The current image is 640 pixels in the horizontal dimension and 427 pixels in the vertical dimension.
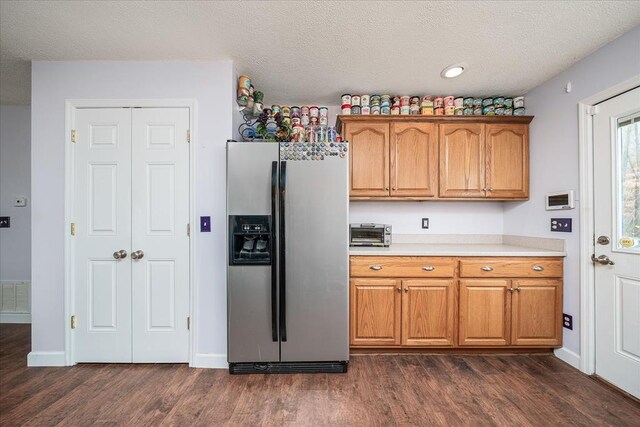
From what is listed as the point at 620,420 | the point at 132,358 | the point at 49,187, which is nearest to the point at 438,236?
the point at 620,420

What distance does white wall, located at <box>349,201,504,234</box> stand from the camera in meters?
3.07

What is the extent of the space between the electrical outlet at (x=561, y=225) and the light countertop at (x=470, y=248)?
0.10 meters

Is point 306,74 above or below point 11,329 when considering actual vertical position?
above

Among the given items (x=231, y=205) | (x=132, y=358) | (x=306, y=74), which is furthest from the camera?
(x=306, y=74)

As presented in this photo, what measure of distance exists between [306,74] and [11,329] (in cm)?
406

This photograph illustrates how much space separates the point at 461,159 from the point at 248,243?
2173mm

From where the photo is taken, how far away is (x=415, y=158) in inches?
109

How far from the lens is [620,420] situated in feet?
5.45

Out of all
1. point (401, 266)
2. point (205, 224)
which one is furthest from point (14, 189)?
point (401, 266)

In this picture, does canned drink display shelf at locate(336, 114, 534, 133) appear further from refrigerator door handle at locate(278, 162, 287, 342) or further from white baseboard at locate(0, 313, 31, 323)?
white baseboard at locate(0, 313, 31, 323)

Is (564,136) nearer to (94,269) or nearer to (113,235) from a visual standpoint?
(113,235)

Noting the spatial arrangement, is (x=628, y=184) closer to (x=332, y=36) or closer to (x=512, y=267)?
(x=512, y=267)

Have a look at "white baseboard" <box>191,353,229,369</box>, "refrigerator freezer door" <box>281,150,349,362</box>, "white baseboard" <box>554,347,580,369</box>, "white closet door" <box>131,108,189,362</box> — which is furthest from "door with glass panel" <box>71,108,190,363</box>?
"white baseboard" <box>554,347,580,369</box>

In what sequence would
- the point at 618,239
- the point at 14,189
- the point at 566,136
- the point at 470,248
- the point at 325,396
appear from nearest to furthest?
the point at 325,396
the point at 618,239
the point at 566,136
the point at 470,248
the point at 14,189
